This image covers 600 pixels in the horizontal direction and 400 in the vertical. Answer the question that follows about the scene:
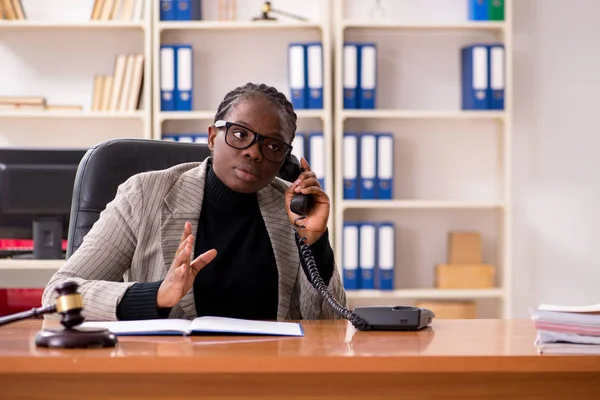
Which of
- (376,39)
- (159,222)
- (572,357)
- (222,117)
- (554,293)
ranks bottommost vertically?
(554,293)

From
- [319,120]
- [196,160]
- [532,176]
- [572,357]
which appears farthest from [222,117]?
[532,176]

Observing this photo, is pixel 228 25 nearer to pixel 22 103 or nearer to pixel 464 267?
pixel 22 103

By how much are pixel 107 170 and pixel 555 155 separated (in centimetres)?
287

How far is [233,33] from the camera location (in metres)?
4.27

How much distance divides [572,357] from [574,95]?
3.29 meters

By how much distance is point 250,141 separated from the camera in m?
1.77

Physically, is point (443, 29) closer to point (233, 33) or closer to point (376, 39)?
point (376, 39)

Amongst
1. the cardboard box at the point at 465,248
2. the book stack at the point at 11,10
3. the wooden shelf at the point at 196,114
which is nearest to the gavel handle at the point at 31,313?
the wooden shelf at the point at 196,114

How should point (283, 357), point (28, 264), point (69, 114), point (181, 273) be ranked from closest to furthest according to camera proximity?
point (283, 357), point (181, 273), point (28, 264), point (69, 114)

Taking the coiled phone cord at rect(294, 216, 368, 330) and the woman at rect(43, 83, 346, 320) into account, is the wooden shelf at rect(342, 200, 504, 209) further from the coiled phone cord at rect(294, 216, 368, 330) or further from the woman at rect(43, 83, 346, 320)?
the coiled phone cord at rect(294, 216, 368, 330)

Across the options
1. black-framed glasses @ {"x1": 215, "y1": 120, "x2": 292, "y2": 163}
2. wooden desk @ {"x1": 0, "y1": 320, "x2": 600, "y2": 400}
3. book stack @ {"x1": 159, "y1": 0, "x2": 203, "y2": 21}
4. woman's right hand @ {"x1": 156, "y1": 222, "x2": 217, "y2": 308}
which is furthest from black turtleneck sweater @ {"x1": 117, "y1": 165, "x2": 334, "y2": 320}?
book stack @ {"x1": 159, "y1": 0, "x2": 203, "y2": 21}

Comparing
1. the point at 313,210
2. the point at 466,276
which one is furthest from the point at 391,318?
the point at 466,276

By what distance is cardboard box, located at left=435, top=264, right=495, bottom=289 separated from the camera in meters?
4.12

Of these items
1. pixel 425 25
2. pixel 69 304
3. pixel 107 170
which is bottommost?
pixel 69 304
